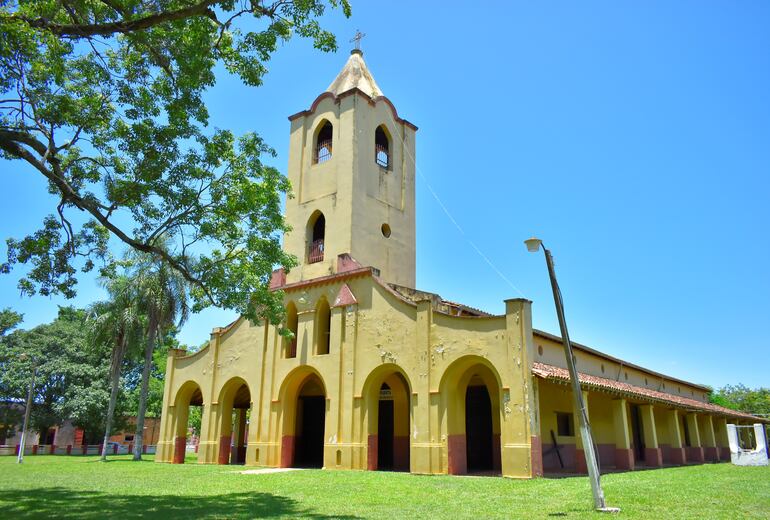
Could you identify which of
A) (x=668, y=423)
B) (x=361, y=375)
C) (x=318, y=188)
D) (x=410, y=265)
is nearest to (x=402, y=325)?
(x=361, y=375)

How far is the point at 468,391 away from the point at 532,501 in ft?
39.1


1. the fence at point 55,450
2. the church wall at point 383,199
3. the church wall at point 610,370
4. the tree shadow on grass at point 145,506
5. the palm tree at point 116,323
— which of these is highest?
the church wall at point 383,199

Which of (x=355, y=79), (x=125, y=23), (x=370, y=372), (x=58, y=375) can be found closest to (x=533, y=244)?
(x=125, y=23)

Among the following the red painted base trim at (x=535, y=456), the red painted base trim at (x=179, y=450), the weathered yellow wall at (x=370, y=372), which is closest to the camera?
the red painted base trim at (x=535, y=456)

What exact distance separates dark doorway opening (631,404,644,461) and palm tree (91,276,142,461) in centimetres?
2647

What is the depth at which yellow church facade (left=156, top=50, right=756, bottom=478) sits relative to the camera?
768 inches

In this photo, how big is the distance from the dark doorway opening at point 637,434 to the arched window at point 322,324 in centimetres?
1643

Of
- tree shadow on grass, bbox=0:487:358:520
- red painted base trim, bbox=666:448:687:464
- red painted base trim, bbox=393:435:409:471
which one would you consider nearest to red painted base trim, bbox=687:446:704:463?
red painted base trim, bbox=666:448:687:464

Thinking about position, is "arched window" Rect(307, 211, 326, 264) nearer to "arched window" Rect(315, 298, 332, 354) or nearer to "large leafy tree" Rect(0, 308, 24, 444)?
"arched window" Rect(315, 298, 332, 354)

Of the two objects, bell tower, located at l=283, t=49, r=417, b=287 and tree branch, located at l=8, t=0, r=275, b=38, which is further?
bell tower, located at l=283, t=49, r=417, b=287

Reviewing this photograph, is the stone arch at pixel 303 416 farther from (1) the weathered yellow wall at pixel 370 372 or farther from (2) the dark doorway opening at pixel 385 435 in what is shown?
(2) the dark doorway opening at pixel 385 435

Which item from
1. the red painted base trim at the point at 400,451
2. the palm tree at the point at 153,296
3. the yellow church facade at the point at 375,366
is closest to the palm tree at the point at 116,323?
the palm tree at the point at 153,296

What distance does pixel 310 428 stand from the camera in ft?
88.4

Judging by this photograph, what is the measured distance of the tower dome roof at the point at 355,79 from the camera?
94.7 ft
